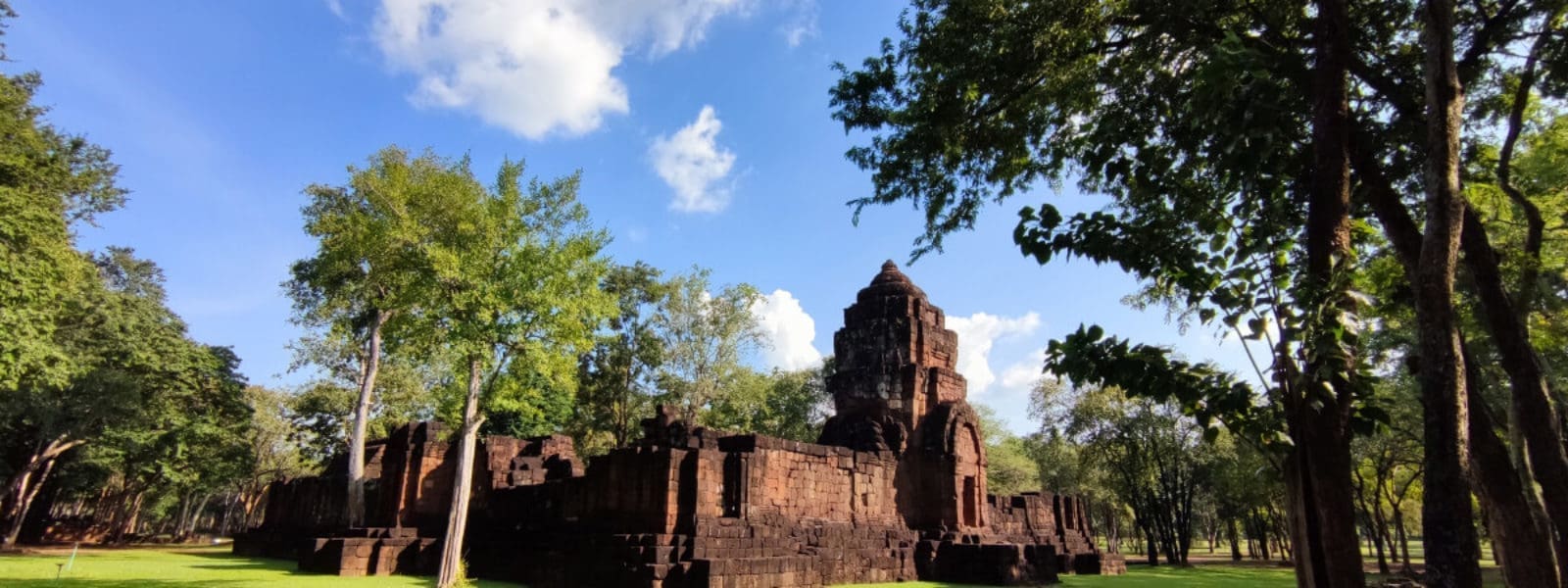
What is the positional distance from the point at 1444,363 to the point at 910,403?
583 inches

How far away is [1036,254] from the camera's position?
4723 millimetres

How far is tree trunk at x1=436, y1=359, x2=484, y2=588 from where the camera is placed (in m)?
11.2

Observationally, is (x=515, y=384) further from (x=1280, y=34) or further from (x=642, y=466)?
(x=1280, y=34)

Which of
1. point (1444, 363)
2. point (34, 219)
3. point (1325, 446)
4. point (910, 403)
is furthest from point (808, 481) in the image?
point (34, 219)

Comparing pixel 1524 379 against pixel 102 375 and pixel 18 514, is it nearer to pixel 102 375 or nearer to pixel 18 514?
pixel 102 375

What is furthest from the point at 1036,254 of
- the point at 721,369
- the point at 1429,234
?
the point at 721,369

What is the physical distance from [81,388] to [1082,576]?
101ft

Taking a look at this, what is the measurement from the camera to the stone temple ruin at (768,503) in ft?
43.5

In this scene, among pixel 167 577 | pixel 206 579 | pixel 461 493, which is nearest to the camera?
pixel 461 493

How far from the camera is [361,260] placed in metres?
21.0

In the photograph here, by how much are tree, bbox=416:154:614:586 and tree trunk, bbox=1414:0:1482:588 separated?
36.6 feet

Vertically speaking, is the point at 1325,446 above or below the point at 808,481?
above

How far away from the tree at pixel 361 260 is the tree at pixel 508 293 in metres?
2.08

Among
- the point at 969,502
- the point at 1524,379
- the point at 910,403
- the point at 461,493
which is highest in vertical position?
the point at 910,403
